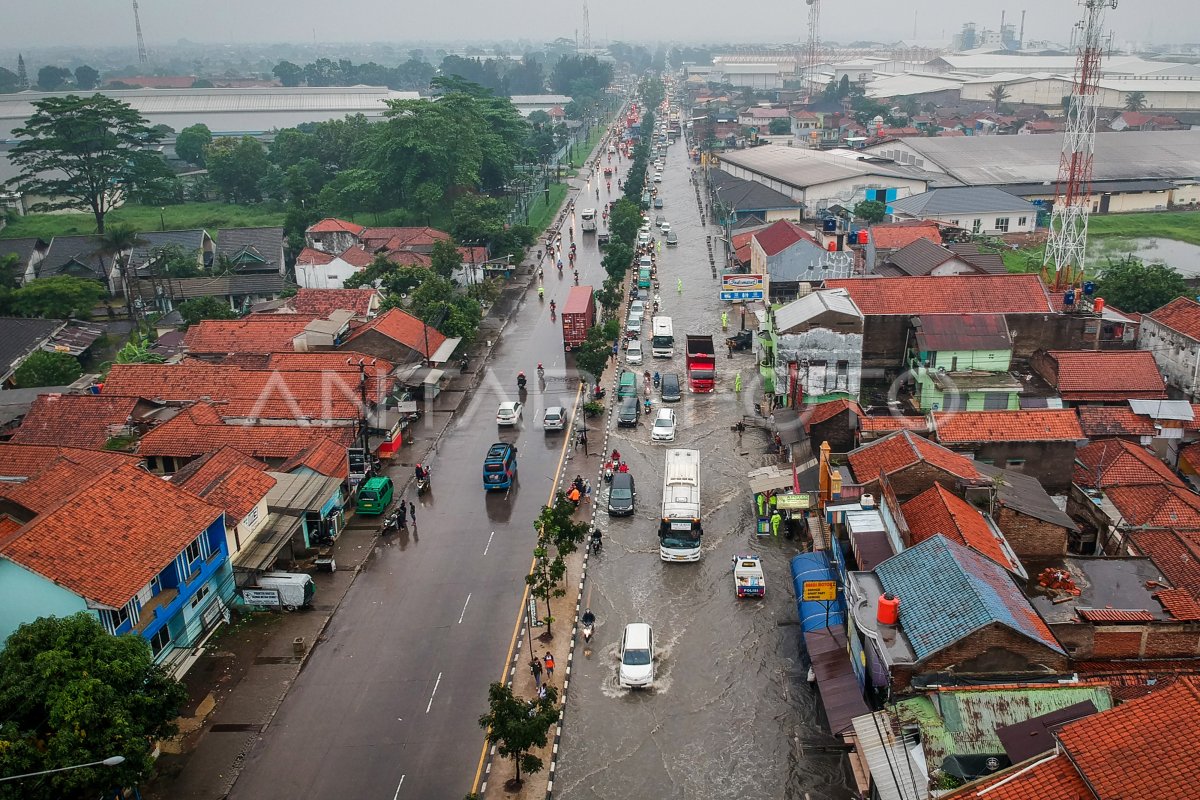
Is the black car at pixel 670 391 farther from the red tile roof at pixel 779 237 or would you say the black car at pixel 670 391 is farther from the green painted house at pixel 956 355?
the red tile roof at pixel 779 237

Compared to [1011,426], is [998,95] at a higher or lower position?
higher

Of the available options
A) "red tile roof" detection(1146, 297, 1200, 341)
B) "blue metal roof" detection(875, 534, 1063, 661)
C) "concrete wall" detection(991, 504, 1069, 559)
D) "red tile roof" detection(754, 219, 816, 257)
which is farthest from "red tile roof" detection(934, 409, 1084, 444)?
"red tile roof" detection(754, 219, 816, 257)

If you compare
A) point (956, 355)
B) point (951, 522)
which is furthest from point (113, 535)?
point (956, 355)

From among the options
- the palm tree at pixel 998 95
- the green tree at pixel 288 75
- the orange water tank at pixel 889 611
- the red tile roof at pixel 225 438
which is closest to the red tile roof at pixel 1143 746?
the orange water tank at pixel 889 611

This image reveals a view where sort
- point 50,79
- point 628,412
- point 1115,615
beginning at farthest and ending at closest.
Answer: point 50,79, point 628,412, point 1115,615

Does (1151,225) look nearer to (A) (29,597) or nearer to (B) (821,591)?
(B) (821,591)

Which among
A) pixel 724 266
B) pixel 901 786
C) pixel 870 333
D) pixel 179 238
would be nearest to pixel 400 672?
pixel 901 786
